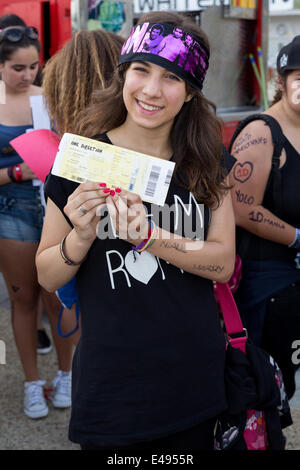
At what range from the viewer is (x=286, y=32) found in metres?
15.2

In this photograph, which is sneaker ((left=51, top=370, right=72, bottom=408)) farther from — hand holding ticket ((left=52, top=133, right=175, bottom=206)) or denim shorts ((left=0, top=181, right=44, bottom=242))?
hand holding ticket ((left=52, top=133, right=175, bottom=206))

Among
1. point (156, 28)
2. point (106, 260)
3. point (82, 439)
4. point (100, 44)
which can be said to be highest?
point (156, 28)

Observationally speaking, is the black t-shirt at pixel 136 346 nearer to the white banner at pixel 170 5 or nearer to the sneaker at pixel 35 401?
the sneaker at pixel 35 401

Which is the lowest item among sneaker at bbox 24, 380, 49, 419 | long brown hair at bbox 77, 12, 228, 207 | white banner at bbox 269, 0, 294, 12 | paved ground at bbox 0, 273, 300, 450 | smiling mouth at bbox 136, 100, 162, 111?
paved ground at bbox 0, 273, 300, 450

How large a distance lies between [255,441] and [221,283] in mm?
574

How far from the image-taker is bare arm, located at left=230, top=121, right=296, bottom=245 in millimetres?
2465

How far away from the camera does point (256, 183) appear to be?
248 cm

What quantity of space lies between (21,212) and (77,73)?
1.11m

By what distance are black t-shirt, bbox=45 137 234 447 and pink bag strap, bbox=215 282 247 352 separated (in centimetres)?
23

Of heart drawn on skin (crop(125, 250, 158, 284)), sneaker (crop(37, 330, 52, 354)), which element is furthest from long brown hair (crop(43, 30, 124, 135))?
sneaker (crop(37, 330, 52, 354))

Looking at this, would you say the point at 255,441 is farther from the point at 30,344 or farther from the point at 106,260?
the point at 30,344

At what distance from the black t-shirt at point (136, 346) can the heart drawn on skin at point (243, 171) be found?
743 millimetres
